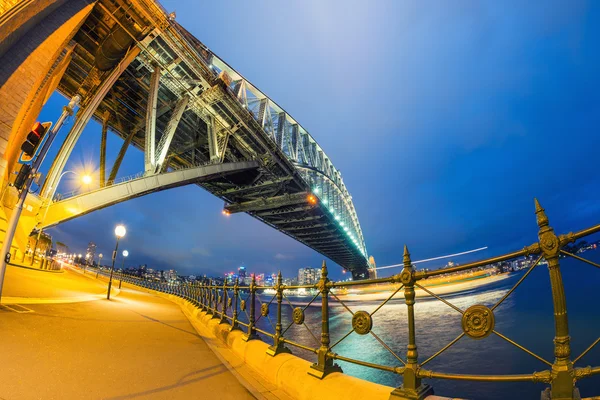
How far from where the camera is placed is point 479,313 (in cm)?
233

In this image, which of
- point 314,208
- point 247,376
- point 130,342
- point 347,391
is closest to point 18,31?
point 130,342

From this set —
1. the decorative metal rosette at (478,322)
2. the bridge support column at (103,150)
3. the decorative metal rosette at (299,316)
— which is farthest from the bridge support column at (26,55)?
the decorative metal rosette at (478,322)

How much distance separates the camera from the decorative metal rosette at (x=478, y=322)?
224 centimetres

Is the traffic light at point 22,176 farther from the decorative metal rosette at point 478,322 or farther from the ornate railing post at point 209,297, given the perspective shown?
the decorative metal rosette at point 478,322

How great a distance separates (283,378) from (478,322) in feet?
8.76

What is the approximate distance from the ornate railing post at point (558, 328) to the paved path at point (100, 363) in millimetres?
3135

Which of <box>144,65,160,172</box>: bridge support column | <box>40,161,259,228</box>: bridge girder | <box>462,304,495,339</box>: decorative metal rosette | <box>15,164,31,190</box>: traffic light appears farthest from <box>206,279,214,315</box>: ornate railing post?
<box>462,304,495,339</box>: decorative metal rosette

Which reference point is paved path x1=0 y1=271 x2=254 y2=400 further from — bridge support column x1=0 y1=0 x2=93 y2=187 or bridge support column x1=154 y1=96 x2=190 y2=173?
bridge support column x1=154 y1=96 x2=190 y2=173

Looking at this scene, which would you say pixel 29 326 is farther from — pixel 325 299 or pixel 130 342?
pixel 325 299

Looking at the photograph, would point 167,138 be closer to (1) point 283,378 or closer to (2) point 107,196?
(2) point 107,196

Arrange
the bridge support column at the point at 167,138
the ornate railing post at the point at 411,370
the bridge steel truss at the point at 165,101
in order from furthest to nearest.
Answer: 1. the bridge support column at the point at 167,138
2. the bridge steel truss at the point at 165,101
3. the ornate railing post at the point at 411,370

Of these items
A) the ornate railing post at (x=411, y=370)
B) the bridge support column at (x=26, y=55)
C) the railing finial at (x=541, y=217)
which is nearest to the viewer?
the railing finial at (x=541, y=217)

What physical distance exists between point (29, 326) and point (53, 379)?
336 cm

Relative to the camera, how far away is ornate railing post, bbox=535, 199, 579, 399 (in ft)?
5.84
